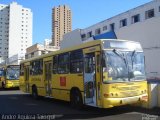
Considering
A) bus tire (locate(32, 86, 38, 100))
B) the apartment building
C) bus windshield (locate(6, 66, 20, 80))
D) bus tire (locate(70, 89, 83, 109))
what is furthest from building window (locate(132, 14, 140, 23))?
the apartment building

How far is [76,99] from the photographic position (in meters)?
13.3

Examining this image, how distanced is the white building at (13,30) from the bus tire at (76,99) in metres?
97.5

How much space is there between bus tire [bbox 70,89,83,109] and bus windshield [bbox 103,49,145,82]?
94.5 inches

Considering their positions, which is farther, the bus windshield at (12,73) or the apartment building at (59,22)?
the apartment building at (59,22)

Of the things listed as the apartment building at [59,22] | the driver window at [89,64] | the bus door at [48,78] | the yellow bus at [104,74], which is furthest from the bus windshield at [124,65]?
the apartment building at [59,22]

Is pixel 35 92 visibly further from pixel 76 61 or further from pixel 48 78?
pixel 76 61

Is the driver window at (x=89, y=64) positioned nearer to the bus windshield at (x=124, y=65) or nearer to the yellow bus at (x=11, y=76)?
the bus windshield at (x=124, y=65)

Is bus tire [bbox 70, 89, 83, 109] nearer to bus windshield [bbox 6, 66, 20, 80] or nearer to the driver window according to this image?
the driver window

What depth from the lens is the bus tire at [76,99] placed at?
12906mm

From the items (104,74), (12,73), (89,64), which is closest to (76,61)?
(89,64)

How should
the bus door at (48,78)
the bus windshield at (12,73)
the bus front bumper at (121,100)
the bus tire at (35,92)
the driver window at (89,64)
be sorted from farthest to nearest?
the bus windshield at (12,73), the bus tire at (35,92), the bus door at (48,78), the driver window at (89,64), the bus front bumper at (121,100)

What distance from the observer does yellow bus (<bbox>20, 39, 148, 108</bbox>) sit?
36.0 feet

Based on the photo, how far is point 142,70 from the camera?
1191 cm

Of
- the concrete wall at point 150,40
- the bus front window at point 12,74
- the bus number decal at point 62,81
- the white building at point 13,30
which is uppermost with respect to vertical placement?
the white building at point 13,30
